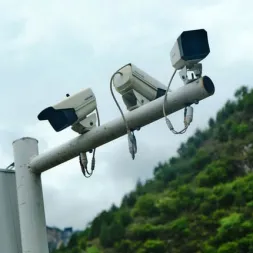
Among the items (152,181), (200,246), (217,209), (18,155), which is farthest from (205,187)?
(18,155)

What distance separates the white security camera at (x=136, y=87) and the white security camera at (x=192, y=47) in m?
0.47

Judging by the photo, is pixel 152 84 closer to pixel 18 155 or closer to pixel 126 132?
pixel 126 132

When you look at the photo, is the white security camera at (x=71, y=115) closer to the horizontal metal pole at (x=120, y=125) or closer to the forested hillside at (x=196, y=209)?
the horizontal metal pole at (x=120, y=125)

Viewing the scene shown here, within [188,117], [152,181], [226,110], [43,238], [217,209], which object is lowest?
[43,238]

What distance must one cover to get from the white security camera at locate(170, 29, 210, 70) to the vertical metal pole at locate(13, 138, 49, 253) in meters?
1.55

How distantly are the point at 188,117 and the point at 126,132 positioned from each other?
478mm

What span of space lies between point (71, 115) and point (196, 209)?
27464 mm

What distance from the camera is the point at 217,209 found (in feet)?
97.8

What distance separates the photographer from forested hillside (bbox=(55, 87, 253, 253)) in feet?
88.3

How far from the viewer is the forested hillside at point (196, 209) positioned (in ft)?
88.3

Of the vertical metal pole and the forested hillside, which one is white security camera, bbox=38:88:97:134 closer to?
the vertical metal pole

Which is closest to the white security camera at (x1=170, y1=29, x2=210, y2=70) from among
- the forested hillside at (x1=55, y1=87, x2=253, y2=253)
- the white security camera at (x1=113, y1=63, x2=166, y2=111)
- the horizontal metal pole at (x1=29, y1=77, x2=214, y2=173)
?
the horizontal metal pole at (x1=29, y1=77, x2=214, y2=173)

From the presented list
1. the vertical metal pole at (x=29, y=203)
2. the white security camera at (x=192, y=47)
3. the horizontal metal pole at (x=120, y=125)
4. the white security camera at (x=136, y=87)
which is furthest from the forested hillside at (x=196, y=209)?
the white security camera at (x=192, y=47)

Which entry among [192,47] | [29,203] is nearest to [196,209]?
[29,203]
